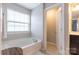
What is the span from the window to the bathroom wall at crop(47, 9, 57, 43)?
275 millimetres

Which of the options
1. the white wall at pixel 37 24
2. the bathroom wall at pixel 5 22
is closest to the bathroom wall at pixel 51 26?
the white wall at pixel 37 24

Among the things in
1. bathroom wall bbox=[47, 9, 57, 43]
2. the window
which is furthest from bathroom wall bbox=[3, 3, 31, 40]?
bathroom wall bbox=[47, 9, 57, 43]

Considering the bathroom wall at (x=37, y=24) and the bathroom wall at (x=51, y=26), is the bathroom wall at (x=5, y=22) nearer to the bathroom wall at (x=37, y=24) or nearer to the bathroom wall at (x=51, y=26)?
the bathroom wall at (x=37, y=24)

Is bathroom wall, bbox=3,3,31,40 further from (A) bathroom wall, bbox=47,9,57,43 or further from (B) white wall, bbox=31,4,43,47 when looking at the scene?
(A) bathroom wall, bbox=47,9,57,43

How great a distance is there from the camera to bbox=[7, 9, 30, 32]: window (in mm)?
1095

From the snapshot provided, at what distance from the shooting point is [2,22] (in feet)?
3.18

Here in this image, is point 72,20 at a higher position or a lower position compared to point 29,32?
higher

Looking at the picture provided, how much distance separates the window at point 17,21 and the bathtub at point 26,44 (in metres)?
0.14

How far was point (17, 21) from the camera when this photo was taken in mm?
1132

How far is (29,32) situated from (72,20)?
0.58 metres

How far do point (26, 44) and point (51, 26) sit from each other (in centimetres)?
41
